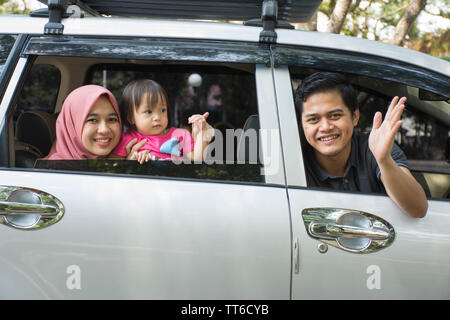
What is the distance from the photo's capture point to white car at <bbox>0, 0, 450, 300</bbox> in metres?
1.80

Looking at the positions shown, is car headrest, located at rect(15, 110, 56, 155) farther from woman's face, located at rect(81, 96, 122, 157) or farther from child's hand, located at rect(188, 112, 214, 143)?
child's hand, located at rect(188, 112, 214, 143)

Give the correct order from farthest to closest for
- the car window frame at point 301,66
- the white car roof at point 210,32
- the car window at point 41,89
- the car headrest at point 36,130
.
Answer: the car window at point 41,89 → the car headrest at point 36,130 → the white car roof at point 210,32 → the car window frame at point 301,66

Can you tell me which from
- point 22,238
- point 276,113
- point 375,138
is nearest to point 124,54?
point 276,113

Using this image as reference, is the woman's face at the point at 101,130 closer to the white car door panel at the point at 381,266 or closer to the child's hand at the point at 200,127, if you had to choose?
the child's hand at the point at 200,127

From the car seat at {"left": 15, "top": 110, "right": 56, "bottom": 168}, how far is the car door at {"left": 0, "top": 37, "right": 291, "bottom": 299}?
0.55 meters

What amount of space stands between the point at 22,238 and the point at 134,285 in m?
0.44

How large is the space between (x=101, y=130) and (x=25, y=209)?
0.58 meters

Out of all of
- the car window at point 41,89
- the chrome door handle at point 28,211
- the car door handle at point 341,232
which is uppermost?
the car window at point 41,89

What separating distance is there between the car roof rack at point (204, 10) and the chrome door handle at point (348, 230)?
0.75 metres

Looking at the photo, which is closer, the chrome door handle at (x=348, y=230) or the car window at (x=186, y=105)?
the chrome door handle at (x=348, y=230)

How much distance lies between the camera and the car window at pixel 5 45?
2047mm

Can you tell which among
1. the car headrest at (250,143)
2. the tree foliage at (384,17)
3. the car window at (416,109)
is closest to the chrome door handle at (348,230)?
the car headrest at (250,143)

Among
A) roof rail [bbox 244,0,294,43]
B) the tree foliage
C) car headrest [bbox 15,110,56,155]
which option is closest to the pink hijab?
car headrest [bbox 15,110,56,155]
